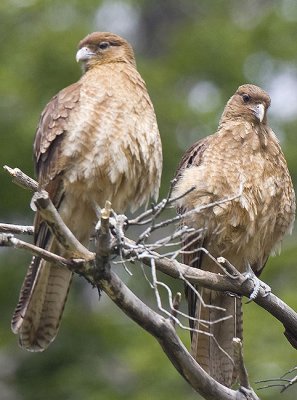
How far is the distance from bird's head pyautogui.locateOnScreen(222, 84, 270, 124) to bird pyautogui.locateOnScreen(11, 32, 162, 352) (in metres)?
0.50

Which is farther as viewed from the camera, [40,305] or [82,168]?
[40,305]

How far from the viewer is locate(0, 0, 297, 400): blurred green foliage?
11.0m

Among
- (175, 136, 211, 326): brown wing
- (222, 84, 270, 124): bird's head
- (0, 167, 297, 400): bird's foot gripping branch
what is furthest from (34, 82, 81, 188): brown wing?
(0, 167, 297, 400): bird's foot gripping branch

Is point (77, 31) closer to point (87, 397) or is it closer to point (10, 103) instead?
point (10, 103)

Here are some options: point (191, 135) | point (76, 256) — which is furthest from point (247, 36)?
point (76, 256)

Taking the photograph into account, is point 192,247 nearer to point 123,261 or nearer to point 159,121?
point 123,261

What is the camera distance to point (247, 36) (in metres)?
14.1

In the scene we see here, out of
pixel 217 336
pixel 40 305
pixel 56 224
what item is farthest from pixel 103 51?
pixel 56 224

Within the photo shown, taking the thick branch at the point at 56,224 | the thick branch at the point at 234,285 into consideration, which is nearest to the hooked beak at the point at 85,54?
the thick branch at the point at 234,285

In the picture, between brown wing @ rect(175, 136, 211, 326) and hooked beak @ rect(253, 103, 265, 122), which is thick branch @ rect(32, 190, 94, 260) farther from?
hooked beak @ rect(253, 103, 265, 122)

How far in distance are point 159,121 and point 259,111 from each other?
5745 mm

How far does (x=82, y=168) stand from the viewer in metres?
6.63

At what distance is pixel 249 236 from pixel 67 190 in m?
1.01

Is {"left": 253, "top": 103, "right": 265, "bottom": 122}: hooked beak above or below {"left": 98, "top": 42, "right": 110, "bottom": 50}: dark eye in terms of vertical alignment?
below
